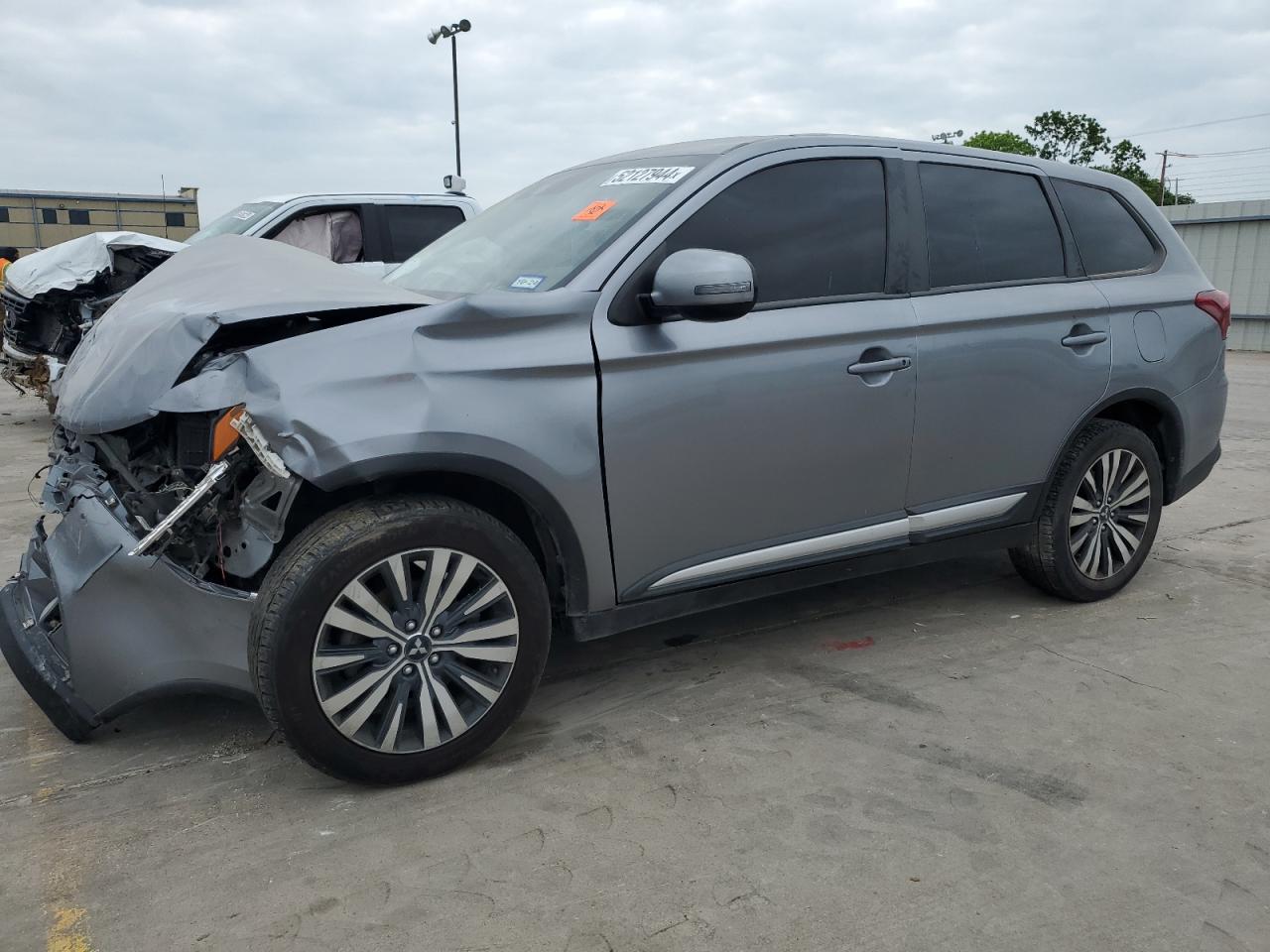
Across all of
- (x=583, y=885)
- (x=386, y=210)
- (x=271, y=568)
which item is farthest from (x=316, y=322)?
(x=386, y=210)

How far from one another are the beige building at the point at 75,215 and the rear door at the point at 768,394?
2529 inches

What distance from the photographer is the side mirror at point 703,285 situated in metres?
2.97

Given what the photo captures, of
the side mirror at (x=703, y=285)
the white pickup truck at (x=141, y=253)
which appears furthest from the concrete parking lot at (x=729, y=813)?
the white pickup truck at (x=141, y=253)

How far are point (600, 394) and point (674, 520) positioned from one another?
1.55ft

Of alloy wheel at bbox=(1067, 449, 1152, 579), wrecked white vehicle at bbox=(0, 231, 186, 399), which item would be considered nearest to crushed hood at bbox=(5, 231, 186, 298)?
wrecked white vehicle at bbox=(0, 231, 186, 399)

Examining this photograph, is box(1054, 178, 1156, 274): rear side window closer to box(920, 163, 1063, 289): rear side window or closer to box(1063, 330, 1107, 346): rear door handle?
box(920, 163, 1063, 289): rear side window

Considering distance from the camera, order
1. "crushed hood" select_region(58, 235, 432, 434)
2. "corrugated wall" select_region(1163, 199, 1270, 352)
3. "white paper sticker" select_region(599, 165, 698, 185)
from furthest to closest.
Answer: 1. "corrugated wall" select_region(1163, 199, 1270, 352)
2. "white paper sticker" select_region(599, 165, 698, 185)
3. "crushed hood" select_region(58, 235, 432, 434)

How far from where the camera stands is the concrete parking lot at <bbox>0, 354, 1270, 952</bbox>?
7.69ft

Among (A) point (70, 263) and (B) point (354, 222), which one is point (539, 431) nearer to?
(A) point (70, 263)

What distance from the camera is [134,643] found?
9.31 ft

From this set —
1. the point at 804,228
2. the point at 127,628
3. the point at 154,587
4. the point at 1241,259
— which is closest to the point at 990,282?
the point at 804,228

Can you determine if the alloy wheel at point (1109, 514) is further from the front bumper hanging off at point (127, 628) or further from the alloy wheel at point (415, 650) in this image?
the front bumper hanging off at point (127, 628)

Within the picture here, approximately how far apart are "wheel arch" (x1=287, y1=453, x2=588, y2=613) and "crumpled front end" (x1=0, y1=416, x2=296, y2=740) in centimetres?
13

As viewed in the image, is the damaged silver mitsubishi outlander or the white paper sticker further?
the white paper sticker
